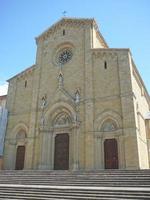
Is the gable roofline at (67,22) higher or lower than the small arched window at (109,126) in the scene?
higher

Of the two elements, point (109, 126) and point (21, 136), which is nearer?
point (109, 126)

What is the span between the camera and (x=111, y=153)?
53.6 ft

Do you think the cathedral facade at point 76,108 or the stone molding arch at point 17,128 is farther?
the stone molding arch at point 17,128

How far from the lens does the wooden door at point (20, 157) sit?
19.5 meters

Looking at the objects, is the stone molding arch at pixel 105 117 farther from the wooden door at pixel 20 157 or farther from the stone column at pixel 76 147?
the wooden door at pixel 20 157

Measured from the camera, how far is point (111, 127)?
16812 mm

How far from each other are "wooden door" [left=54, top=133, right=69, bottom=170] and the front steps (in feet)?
13.7

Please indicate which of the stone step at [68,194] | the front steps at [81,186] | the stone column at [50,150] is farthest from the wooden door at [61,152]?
the stone step at [68,194]

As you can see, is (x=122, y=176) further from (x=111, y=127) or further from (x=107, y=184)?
Result: (x=111, y=127)

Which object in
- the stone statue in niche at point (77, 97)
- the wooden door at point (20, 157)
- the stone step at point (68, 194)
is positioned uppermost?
the stone statue in niche at point (77, 97)

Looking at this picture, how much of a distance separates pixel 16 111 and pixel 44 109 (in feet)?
11.4

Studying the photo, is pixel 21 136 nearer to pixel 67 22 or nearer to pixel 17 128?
pixel 17 128

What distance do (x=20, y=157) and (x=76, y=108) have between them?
701cm

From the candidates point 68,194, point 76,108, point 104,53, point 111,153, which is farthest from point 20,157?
point 104,53
